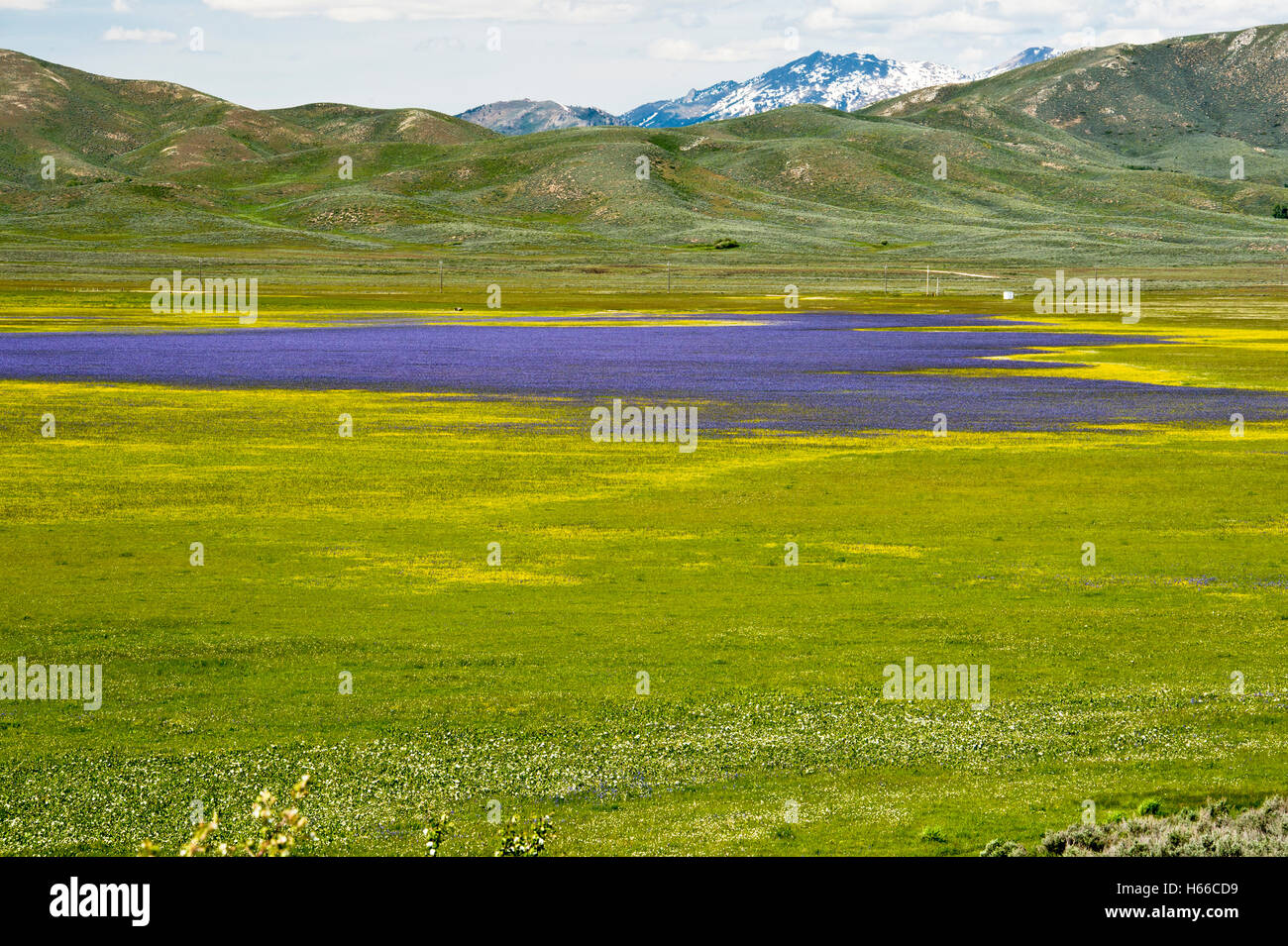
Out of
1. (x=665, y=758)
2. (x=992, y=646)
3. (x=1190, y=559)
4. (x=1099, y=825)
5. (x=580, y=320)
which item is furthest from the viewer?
(x=580, y=320)

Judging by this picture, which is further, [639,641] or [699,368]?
[699,368]

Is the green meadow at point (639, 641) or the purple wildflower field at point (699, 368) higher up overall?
the purple wildflower field at point (699, 368)

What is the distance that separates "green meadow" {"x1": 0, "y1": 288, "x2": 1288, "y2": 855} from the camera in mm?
14492

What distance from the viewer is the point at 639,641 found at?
20812 millimetres

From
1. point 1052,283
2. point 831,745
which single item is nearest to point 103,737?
point 831,745

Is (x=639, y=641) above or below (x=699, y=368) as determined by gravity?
below

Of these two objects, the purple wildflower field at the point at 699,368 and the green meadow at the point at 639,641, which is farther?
the purple wildflower field at the point at 699,368

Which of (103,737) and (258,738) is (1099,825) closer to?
(258,738)

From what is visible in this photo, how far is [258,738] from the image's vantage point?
16250mm

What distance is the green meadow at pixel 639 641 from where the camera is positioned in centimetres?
1449

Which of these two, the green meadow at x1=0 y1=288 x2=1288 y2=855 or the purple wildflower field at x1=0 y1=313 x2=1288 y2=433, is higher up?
the purple wildflower field at x1=0 y1=313 x2=1288 y2=433
